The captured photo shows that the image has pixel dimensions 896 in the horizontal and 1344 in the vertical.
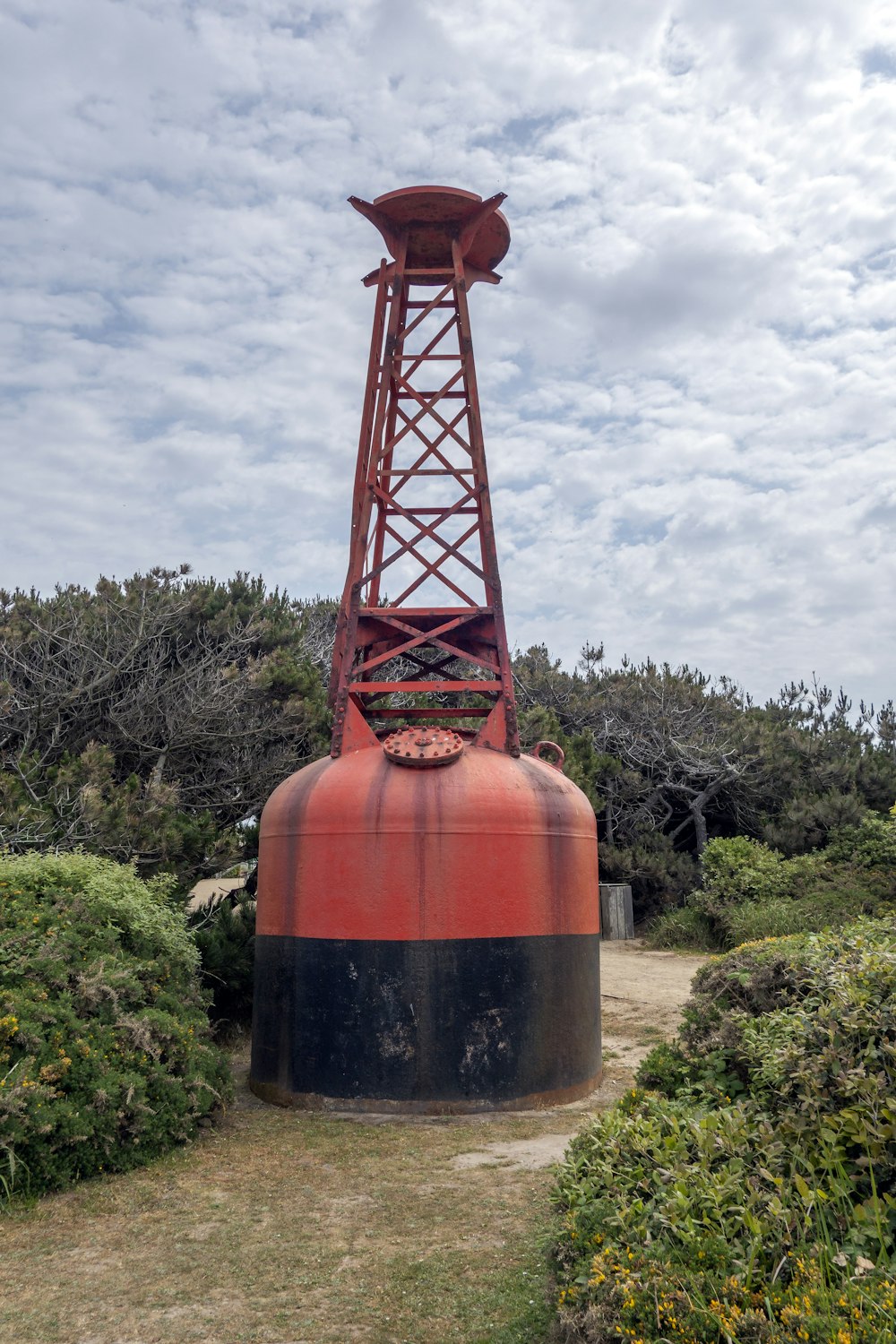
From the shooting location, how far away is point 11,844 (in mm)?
10477

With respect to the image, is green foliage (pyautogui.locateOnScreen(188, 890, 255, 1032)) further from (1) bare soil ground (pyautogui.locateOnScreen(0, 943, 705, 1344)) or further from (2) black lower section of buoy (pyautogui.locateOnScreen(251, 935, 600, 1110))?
(1) bare soil ground (pyautogui.locateOnScreen(0, 943, 705, 1344))

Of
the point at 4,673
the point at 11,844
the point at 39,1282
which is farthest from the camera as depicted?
the point at 4,673

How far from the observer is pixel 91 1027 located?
6.90 metres

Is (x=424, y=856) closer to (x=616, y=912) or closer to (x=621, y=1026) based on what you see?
(x=621, y=1026)

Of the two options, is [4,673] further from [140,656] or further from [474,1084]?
[474,1084]

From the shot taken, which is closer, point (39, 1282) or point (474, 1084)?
point (39, 1282)

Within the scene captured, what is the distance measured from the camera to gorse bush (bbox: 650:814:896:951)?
17719mm

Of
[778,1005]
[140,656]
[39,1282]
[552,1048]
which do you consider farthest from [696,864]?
[39,1282]

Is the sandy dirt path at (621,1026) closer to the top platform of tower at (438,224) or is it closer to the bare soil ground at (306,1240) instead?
the bare soil ground at (306,1240)

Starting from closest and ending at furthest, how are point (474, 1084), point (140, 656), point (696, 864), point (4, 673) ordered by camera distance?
point (474, 1084)
point (4, 673)
point (140, 656)
point (696, 864)

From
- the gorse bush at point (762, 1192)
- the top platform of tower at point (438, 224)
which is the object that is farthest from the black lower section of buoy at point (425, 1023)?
the top platform of tower at point (438, 224)

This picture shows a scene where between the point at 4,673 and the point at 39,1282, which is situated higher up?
the point at 4,673

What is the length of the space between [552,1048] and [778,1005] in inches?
125

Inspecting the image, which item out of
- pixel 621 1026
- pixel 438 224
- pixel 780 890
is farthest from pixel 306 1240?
pixel 780 890
